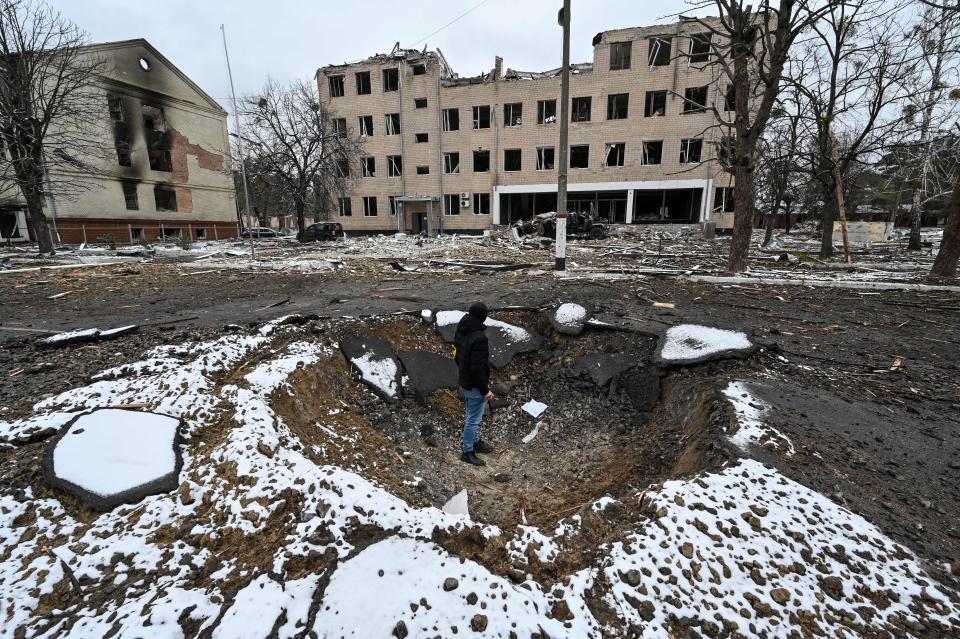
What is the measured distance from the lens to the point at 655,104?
26.7 metres

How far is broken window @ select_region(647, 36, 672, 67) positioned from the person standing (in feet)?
97.9

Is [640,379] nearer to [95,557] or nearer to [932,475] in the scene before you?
[932,475]

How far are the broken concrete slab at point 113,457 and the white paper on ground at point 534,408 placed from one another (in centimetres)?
→ 353

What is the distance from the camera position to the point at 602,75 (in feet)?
89.2

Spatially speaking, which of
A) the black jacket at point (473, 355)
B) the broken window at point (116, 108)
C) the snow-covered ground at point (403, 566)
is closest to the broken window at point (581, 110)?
the broken window at point (116, 108)

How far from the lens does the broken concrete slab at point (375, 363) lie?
493 cm

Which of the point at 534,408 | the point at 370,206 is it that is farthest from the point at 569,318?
the point at 370,206

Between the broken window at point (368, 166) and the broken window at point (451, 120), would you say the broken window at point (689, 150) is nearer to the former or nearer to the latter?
the broken window at point (451, 120)

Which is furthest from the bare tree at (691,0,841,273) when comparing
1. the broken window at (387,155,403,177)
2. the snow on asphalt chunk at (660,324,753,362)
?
→ the broken window at (387,155,403,177)

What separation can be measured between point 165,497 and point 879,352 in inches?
284

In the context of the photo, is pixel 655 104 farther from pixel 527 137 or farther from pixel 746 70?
pixel 746 70

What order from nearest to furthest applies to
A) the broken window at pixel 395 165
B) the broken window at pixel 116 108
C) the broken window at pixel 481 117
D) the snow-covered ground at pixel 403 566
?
the snow-covered ground at pixel 403 566, the broken window at pixel 116 108, the broken window at pixel 481 117, the broken window at pixel 395 165

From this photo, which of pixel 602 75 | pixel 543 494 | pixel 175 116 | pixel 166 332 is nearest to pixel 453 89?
pixel 602 75

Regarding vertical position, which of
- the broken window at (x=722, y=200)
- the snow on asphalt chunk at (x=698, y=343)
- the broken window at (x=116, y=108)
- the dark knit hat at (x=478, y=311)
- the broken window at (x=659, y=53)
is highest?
the broken window at (x=659, y=53)
